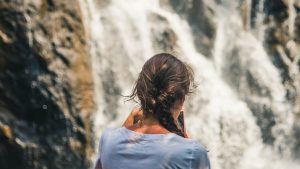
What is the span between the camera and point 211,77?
24.9 ft

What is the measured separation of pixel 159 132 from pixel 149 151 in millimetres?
56

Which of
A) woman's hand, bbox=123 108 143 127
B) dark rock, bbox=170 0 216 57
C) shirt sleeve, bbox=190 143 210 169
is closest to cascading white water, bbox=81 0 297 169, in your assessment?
dark rock, bbox=170 0 216 57

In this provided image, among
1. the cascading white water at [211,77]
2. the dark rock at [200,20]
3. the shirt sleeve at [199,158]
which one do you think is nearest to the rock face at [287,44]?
the cascading white water at [211,77]

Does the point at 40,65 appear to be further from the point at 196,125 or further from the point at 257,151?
the point at 257,151

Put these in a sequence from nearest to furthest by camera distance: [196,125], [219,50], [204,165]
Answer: [204,165] → [196,125] → [219,50]

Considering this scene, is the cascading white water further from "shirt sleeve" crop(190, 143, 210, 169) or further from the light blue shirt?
"shirt sleeve" crop(190, 143, 210, 169)

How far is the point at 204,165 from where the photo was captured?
52.4 inches

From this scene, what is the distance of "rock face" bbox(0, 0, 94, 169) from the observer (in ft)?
20.7

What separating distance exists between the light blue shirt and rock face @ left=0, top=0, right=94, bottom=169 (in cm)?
501

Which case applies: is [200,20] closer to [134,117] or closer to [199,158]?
[134,117]

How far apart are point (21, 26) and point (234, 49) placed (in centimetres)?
300

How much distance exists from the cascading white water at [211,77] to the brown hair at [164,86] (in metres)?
5.22

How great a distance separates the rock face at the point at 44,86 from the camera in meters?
6.31

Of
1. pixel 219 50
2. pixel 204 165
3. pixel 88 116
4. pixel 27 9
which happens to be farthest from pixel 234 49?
A: pixel 204 165
